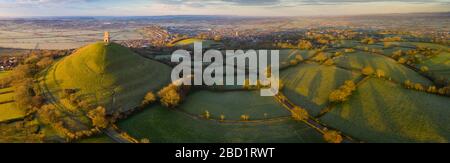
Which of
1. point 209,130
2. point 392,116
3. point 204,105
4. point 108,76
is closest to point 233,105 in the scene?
point 204,105

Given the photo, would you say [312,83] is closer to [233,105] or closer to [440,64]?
[233,105]

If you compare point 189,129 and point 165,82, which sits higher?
point 165,82

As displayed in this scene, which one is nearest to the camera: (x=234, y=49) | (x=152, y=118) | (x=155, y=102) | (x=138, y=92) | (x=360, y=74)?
(x=152, y=118)

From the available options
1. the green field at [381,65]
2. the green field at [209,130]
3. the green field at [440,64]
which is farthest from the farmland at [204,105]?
the green field at [440,64]

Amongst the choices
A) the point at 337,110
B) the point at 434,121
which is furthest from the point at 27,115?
the point at 434,121

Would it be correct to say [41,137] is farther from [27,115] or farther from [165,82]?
[165,82]
